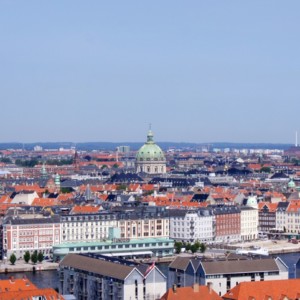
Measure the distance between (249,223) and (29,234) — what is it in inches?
497

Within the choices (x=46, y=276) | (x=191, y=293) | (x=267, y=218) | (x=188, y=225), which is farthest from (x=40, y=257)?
(x=267, y=218)

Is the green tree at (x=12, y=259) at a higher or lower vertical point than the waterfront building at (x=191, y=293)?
lower

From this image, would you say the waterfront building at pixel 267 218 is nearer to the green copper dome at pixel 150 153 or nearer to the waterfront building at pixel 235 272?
the waterfront building at pixel 235 272

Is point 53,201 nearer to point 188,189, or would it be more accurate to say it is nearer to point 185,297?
point 188,189

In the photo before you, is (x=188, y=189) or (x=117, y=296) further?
(x=188, y=189)

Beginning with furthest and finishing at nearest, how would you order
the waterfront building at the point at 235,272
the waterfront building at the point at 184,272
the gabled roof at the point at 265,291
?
1. the waterfront building at the point at 184,272
2. the waterfront building at the point at 235,272
3. the gabled roof at the point at 265,291

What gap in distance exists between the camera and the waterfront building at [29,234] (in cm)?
4238

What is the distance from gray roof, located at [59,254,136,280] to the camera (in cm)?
2931

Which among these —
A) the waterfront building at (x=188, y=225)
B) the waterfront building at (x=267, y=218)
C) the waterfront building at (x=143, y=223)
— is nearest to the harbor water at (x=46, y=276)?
the waterfront building at (x=143, y=223)

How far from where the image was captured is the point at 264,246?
155ft

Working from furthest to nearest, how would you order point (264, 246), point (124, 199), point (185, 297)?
point (124, 199)
point (264, 246)
point (185, 297)

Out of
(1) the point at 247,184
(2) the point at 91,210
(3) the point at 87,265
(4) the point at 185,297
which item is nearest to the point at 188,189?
(1) the point at 247,184

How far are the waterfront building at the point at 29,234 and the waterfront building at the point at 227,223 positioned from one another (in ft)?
27.9

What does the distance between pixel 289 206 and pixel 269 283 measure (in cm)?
2710
